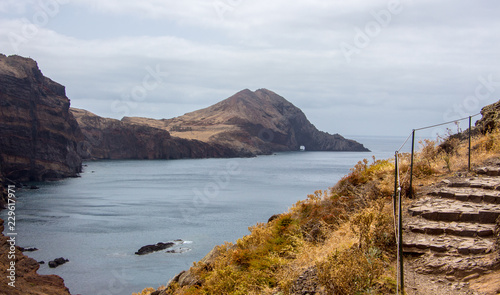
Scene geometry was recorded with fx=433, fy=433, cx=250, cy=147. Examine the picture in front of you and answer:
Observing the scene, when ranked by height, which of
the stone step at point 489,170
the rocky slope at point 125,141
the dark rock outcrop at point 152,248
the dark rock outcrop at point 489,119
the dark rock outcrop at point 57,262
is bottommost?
the dark rock outcrop at point 57,262

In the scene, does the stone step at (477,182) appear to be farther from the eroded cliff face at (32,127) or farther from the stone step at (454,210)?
the eroded cliff face at (32,127)

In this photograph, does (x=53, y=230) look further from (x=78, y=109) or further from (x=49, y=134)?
(x=78, y=109)

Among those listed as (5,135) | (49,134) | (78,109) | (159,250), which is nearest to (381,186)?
(159,250)

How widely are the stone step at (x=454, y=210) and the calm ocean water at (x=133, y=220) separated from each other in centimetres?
2806

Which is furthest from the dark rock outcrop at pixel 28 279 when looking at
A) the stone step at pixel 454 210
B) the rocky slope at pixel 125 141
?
the rocky slope at pixel 125 141

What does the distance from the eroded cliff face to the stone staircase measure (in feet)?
332

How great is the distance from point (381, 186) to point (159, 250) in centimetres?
3506

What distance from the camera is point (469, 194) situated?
9.10m

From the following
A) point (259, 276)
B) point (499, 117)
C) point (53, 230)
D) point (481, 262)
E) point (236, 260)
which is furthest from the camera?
point (53, 230)

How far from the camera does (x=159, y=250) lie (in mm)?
42625

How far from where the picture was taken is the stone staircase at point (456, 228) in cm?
700

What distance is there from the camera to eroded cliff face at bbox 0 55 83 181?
99000 millimetres

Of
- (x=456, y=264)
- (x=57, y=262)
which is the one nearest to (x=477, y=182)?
(x=456, y=264)

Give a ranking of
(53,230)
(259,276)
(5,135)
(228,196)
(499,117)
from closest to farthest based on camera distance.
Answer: (259,276) → (499,117) → (53,230) → (228,196) → (5,135)
